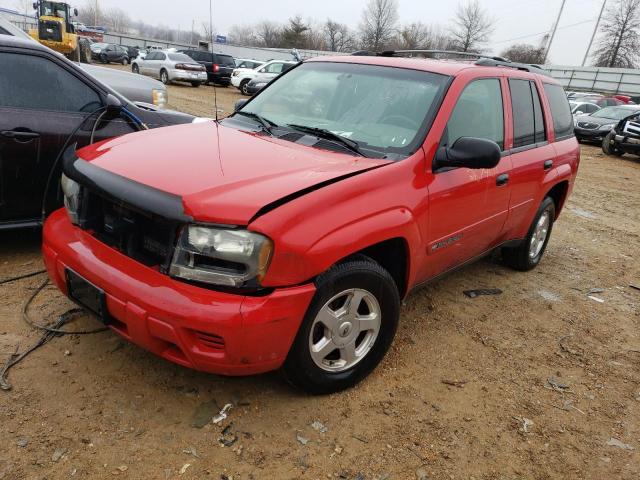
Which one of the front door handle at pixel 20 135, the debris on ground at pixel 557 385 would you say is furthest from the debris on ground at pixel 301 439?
the front door handle at pixel 20 135

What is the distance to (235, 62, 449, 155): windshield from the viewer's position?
3.03 meters

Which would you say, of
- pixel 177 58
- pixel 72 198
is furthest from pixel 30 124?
pixel 177 58

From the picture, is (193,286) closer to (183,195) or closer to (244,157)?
(183,195)

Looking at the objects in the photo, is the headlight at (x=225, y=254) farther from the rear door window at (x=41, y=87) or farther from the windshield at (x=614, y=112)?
the windshield at (x=614, y=112)

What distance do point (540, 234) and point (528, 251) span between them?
291mm

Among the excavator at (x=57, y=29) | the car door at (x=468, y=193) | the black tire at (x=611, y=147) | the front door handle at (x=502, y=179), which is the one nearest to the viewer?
the car door at (x=468, y=193)

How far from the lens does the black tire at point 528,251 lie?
15.1ft

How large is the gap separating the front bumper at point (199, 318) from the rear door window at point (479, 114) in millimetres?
1546

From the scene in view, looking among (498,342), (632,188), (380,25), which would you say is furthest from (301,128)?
(380,25)

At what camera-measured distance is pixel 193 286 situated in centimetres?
221

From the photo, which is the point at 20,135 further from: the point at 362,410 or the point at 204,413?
the point at 362,410

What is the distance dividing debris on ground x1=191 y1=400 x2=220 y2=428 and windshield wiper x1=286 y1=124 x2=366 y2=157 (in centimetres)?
153

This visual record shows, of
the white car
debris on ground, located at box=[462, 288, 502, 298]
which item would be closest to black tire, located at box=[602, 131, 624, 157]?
debris on ground, located at box=[462, 288, 502, 298]

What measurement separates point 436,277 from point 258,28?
8732 cm
